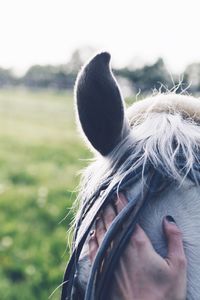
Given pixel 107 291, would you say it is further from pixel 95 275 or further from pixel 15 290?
pixel 15 290

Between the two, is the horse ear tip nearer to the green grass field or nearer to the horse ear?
the horse ear

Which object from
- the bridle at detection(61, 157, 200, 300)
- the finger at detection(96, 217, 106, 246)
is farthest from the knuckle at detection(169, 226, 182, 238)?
the finger at detection(96, 217, 106, 246)

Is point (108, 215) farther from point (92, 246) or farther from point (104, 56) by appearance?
point (104, 56)

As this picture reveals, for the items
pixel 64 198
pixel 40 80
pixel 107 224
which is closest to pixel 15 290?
pixel 64 198

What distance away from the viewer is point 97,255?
53.5 inches

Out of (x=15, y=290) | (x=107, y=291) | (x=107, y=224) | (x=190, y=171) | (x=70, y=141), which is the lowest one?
(x=15, y=290)

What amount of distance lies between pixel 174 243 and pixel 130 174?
0.79ft

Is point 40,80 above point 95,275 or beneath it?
above

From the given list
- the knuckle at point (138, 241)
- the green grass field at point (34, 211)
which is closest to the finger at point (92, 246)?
the knuckle at point (138, 241)

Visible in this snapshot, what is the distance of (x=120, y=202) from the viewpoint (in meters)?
1.43

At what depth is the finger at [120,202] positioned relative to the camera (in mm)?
1421

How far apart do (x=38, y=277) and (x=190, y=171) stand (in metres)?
2.94

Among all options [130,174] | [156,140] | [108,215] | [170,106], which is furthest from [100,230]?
[170,106]

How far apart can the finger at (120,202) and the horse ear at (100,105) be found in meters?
0.18
